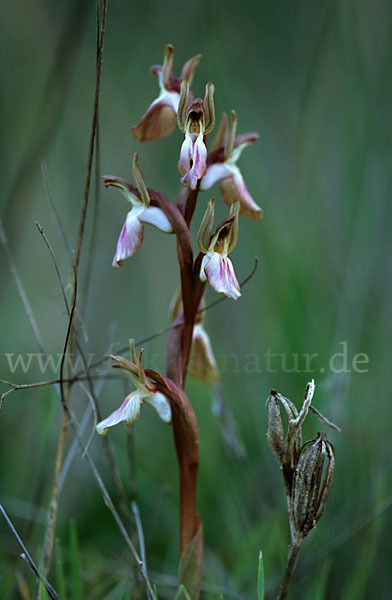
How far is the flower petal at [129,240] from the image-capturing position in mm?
1149

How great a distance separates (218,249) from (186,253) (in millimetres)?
68

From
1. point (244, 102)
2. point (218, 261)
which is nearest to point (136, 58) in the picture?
point (244, 102)

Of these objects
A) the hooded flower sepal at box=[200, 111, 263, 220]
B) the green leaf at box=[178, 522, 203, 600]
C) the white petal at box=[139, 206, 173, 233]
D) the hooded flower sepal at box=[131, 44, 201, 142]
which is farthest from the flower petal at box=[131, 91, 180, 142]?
the green leaf at box=[178, 522, 203, 600]

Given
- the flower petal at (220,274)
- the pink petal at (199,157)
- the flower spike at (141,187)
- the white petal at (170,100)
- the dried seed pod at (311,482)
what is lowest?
the dried seed pod at (311,482)

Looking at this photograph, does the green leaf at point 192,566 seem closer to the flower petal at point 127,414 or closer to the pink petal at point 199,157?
the flower petal at point 127,414

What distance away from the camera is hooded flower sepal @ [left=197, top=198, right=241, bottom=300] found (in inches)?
42.1

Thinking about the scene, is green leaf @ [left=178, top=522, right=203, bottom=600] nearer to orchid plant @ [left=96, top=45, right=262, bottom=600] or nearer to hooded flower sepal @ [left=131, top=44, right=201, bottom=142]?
orchid plant @ [left=96, top=45, right=262, bottom=600]

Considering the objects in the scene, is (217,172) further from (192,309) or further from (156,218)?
(192,309)

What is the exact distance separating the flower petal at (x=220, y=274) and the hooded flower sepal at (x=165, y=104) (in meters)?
0.37

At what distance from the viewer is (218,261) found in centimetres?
109

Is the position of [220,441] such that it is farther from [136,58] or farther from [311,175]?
[136,58]

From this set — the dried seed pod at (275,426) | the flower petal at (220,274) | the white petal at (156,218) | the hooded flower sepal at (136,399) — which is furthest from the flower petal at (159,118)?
the dried seed pod at (275,426)

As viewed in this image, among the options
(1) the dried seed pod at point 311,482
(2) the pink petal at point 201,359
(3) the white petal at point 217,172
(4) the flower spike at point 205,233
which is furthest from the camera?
A: (2) the pink petal at point 201,359

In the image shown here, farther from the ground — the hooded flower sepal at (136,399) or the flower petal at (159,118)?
the flower petal at (159,118)
